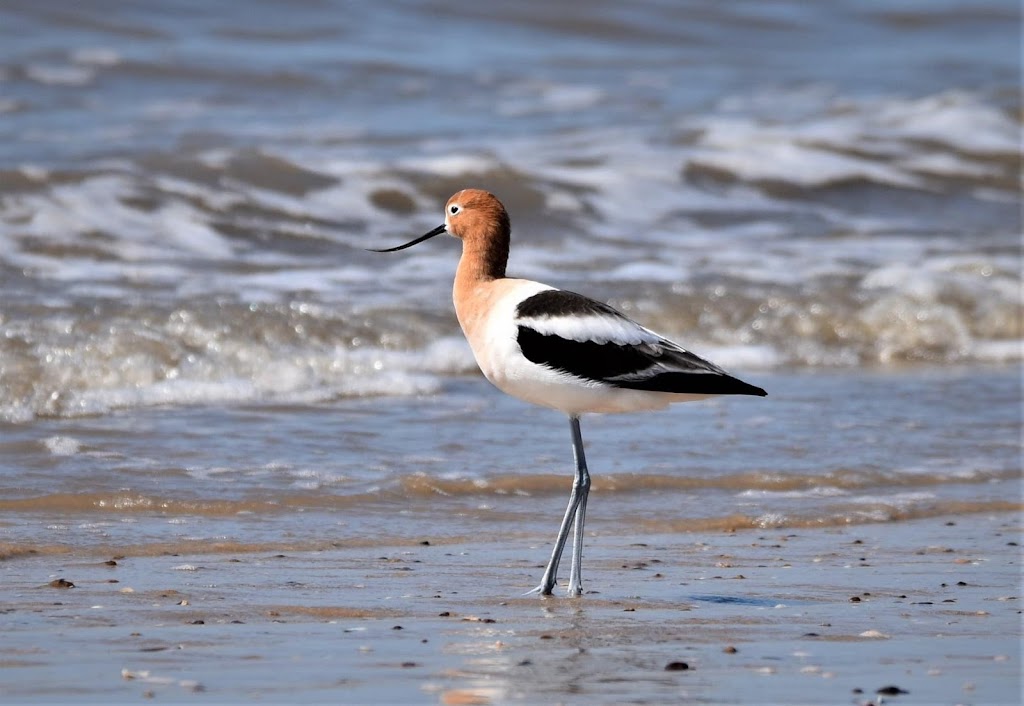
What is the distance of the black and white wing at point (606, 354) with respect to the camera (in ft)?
15.9

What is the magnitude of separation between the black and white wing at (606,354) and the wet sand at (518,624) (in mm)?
639

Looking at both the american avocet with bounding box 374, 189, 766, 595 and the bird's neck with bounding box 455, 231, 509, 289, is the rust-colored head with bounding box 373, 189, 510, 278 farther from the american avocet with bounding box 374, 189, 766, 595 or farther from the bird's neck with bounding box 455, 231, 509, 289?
the american avocet with bounding box 374, 189, 766, 595

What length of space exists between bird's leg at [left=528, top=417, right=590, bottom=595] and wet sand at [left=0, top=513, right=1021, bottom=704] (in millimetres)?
77

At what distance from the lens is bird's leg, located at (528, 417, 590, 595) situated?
482cm

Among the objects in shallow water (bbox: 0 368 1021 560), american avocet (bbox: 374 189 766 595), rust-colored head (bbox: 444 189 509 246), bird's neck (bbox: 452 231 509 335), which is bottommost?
shallow water (bbox: 0 368 1021 560)

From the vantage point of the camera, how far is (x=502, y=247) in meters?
5.37

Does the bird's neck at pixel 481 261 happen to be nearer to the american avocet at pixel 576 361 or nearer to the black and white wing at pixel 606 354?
the american avocet at pixel 576 361

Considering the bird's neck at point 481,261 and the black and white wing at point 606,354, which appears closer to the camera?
the black and white wing at point 606,354

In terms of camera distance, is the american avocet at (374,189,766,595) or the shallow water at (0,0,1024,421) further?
the shallow water at (0,0,1024,421)

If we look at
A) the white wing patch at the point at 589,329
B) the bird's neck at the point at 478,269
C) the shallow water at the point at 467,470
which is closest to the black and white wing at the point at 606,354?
the white wing patch at the point at 589,329

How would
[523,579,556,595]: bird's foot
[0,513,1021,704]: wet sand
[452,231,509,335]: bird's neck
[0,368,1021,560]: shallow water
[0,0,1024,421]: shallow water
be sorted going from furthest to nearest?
[0,0,1024,421]: shallow water < [0,368,1021,560]: shallow water < [452,231,509,335]: bird's neck < [523,579,556,595]: bird's foot < [0,513,1021,704]: wet sand

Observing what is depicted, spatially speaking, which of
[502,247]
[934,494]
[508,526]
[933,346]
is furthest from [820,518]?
[933,346]

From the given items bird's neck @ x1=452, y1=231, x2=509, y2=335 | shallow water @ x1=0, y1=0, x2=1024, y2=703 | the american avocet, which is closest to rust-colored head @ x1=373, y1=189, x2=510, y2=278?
bird's neck @ x1=452, y1=231, x2=509, y2=335

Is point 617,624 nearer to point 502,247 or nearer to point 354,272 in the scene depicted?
point 502,247
